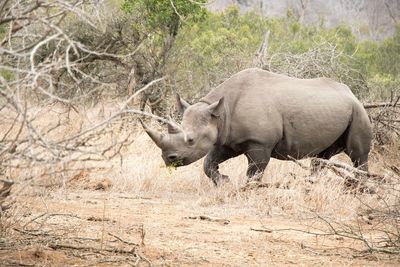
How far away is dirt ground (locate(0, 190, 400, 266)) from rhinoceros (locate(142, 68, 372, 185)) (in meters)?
1.36

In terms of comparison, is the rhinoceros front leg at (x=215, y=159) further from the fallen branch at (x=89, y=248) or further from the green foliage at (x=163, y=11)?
the green foliage at (x=163, y=11)

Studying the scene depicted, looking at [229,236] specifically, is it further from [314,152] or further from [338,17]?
[338,17]

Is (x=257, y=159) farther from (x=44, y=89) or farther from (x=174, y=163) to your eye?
(x=44, y=89)

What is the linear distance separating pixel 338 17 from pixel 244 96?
53.8 metres

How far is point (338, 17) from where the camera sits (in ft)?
201

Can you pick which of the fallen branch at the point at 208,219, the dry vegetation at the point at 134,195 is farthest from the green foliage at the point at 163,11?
the fallen branch at the point at 208,219

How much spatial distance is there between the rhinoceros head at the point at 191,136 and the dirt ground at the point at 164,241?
1.06 m

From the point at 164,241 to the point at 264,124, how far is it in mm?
3398

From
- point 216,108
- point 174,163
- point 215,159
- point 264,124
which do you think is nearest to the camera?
point 174,163

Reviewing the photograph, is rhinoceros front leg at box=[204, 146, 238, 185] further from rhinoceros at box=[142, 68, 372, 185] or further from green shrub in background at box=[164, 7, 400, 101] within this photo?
green shrub in background at box=[164, 7, 400, 101]

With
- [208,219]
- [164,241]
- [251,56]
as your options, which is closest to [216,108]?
[208,219]

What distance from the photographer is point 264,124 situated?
8.73 meters

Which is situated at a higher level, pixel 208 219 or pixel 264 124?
pixel 208 219

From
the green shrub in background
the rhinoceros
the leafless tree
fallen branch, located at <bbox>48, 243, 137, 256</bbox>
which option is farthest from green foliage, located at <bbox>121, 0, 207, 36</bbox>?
the leafless tree
